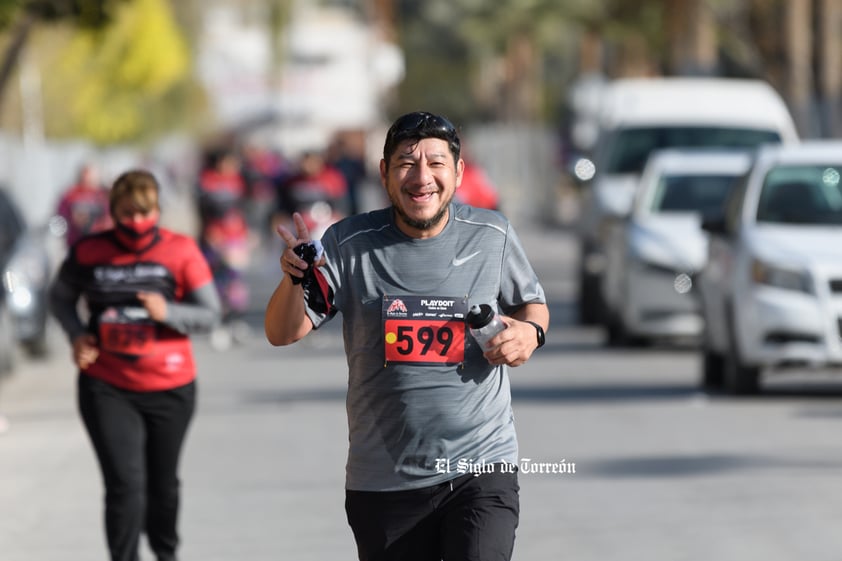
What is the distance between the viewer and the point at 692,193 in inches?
804

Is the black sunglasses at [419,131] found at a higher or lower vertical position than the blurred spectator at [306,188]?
higher

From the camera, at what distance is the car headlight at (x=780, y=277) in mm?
14953

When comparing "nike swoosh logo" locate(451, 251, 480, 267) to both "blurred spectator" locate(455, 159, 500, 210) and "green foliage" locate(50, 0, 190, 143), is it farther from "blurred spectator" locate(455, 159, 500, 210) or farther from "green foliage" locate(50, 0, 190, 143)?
"green foliage" locate(50, 0, 190, 143)

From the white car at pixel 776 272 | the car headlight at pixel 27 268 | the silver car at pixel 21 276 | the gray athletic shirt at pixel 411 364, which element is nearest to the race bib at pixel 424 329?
the gray athletic shirt at pixel 411 364

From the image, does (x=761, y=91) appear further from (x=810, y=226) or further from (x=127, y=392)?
(x=127, y=392)

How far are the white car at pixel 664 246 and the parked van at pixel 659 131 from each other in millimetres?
1147

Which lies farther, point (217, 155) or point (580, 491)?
point (217, 155)

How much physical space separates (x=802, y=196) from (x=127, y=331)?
8.24 metres

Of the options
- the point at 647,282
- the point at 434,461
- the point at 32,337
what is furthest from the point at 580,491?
the point at 32,337

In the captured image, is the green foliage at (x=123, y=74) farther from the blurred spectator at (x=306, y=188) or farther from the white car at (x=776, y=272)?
the white car at (x=776, y=272)

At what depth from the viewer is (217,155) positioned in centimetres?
2431

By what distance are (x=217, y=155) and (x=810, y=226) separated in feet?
32.6

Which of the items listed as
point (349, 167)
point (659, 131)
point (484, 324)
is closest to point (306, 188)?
point (659, 131)

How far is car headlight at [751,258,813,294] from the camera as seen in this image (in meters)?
15.0
